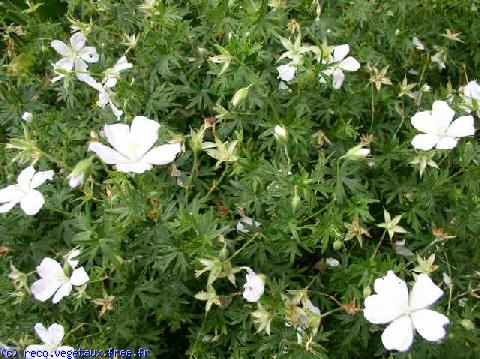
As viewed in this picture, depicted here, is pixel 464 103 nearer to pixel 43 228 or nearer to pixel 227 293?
pixel 227 293

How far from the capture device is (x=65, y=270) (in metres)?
2.03

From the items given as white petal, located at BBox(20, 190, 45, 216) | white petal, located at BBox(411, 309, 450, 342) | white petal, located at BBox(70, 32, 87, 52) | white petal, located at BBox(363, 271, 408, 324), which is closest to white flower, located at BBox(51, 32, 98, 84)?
white petal, located at BBox(70, 32, 87, 52)

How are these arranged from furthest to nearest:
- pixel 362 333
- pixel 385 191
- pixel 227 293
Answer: pixel 385 191, pixel 227 293, pixel 362 333

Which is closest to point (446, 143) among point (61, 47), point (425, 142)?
point (425, 142)

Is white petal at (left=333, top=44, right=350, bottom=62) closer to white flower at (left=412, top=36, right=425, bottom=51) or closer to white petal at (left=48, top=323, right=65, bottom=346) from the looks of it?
white flower at (left=412, top=36, right=425, bottom=51)

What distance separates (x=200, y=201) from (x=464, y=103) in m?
1.16

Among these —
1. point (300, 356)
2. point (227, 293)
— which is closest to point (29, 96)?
point (227, 293)

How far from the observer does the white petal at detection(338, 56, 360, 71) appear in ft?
7.98

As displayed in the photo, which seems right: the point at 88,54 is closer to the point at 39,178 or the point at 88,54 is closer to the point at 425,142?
A: the point at 39,178

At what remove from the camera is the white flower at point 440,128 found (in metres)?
2.14

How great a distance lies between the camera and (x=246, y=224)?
2.15 meters

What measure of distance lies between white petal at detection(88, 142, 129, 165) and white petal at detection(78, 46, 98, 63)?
3.33 feet

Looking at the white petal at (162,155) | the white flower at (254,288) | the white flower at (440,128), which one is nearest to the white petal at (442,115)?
the white flower at (440,128)

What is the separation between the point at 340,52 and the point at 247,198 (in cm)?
76
